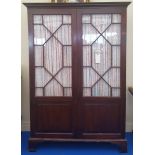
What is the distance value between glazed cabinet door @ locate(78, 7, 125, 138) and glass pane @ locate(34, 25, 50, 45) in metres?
0.46

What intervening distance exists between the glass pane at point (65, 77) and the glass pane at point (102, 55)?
0.36 meters

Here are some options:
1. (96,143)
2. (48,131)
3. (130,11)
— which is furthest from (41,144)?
(130,11)

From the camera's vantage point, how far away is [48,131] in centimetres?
326

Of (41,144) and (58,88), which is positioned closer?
(58,88)

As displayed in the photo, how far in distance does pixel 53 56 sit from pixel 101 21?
796mm

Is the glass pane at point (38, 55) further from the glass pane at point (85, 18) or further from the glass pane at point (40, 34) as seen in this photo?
the glass pane at point (85, 18)

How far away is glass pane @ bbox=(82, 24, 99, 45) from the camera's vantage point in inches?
123

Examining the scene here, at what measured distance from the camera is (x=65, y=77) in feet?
10.5

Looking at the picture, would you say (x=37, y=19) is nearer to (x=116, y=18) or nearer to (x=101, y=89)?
(x=116, y=18)

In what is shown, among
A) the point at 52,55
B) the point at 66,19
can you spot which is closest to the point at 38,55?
the point at 52,55

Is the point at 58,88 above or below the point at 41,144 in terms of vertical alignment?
above
